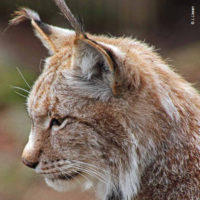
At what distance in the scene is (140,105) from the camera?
7.13 feet

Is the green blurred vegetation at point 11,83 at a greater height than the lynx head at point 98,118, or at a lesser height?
lesser

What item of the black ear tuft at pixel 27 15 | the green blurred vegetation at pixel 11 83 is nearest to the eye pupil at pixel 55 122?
the black ear tuft at pixel 27 15

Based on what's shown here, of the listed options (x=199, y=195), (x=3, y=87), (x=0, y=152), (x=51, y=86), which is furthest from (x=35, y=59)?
(x=199, y=195)

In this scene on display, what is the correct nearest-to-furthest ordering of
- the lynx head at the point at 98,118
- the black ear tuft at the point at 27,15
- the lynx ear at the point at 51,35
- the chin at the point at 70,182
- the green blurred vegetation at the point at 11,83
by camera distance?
1. the lynx head at the point at 98,118
2. the chin at the point at 70,182
3. the lynx ear at the point at 51,35
4. the black ear tuft at the point at 27,15
5. the green blurred vegetation at the point at 11,83

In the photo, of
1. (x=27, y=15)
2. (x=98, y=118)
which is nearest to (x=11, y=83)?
(x=27, y=15)

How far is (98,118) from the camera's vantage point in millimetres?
2186

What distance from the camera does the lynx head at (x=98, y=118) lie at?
2154mm

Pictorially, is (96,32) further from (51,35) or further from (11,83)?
(51,35)

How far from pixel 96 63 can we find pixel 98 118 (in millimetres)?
330

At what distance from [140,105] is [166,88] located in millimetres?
217

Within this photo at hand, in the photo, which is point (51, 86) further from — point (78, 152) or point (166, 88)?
point (166, 88)

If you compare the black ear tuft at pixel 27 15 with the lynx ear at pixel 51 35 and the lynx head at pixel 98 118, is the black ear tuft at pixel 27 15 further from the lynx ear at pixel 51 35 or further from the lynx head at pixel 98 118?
the lynx head at pixel 98 118

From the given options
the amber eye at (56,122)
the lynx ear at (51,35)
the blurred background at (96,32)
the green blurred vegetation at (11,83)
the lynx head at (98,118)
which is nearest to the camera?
the lynx head at (98,118)

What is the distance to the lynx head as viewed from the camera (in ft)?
7.07
